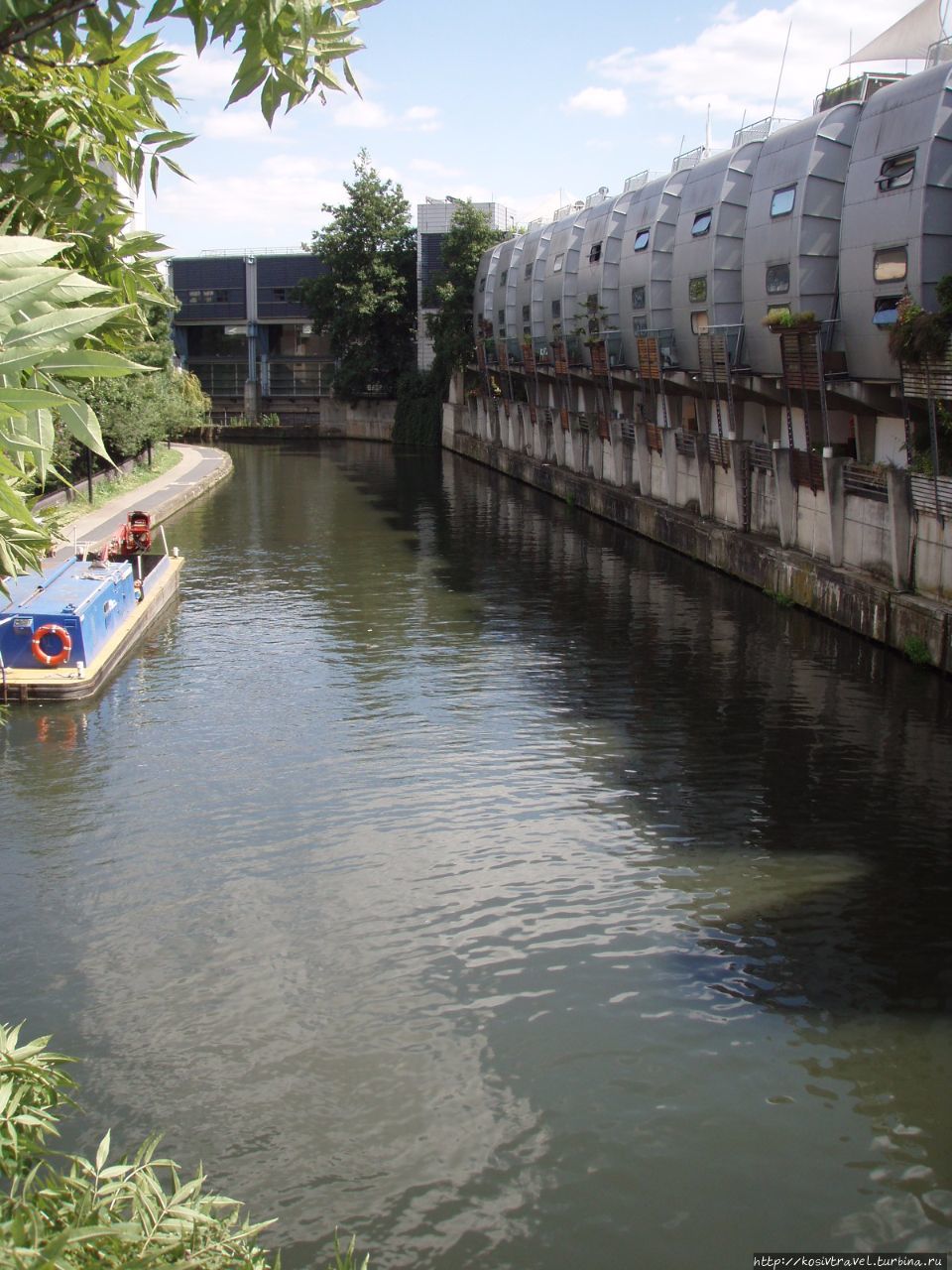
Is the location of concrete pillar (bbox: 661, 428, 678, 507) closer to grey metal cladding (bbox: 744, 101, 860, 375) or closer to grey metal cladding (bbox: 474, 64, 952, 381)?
grey metal cladding (bbox: 474, 64, 952, 381)

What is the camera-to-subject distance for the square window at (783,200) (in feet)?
97.1

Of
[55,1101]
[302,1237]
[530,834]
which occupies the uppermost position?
[55,1101]

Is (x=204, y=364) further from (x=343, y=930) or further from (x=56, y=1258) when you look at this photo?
(x=56, y=1258)

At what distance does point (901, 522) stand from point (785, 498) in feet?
20.0

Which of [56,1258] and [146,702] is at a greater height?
[56,1258]

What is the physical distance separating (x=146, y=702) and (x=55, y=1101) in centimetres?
A: 1689

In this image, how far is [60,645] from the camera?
20.4m

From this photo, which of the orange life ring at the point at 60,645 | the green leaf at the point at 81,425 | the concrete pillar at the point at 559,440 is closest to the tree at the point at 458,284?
the concrete pillar at the point at 559,440

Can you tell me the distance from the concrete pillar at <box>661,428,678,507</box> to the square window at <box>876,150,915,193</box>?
1272 cm

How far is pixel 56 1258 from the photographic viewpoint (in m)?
2.42

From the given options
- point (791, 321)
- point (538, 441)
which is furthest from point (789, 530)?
point (538, 441)

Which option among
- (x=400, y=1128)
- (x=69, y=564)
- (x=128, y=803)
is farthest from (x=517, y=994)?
(x=69, y=564)

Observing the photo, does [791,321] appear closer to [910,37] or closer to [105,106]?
[910,37]

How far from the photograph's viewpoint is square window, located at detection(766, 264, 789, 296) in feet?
98.1
